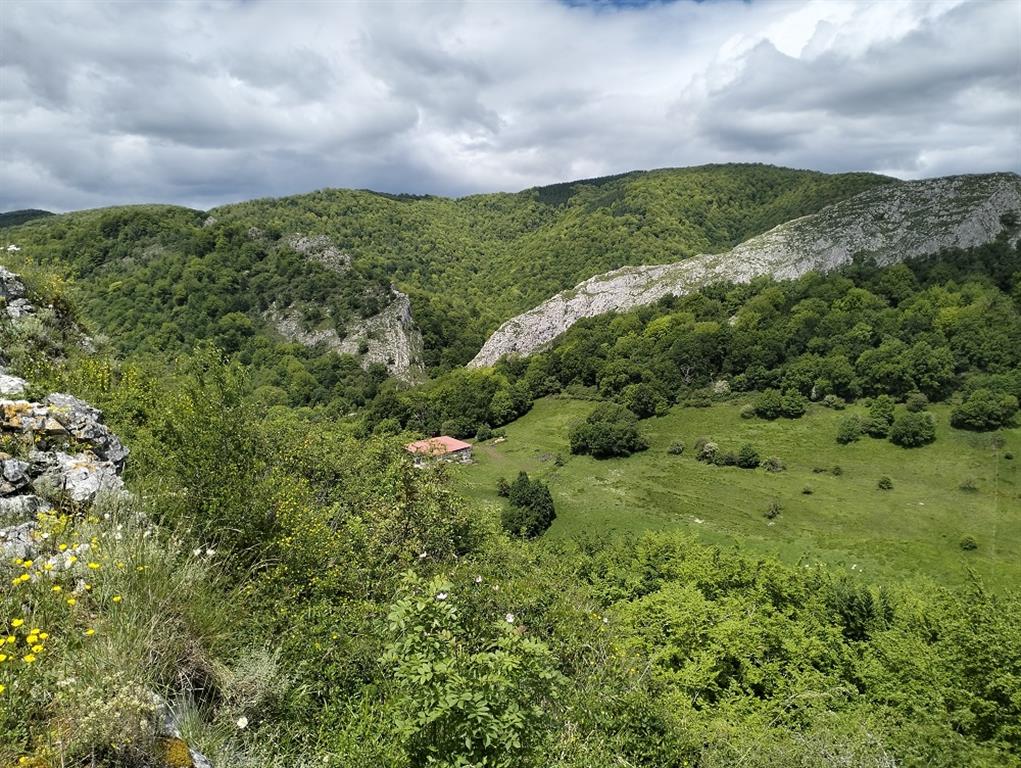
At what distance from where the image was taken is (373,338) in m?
120

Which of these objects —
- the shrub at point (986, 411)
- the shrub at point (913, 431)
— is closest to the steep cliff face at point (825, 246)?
the shrub at point (986, 411)

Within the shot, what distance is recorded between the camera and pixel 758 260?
131 metres

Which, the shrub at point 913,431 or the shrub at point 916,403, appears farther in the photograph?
the shrub at point 916,403

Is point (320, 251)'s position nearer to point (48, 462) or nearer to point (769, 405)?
point (769, 405)

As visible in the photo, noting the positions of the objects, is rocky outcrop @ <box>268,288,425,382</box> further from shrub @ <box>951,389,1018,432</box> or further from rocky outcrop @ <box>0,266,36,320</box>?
rocky outcrop @ <box>0,266,36,320</box>

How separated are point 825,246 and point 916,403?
6600 centimetres

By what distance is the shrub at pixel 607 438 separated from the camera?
78.9m

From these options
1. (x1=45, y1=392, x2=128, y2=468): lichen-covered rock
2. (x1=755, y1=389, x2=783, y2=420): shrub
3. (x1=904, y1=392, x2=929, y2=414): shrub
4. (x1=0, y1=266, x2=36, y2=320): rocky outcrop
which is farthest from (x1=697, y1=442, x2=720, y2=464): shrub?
(x1=45, y1=392, x2=128, y2=468): lichen-covered rock

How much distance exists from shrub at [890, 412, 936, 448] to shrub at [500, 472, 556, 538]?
1841 inches

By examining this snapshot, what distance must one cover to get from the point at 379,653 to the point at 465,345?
138m

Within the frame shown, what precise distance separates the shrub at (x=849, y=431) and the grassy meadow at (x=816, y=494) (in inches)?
45.3

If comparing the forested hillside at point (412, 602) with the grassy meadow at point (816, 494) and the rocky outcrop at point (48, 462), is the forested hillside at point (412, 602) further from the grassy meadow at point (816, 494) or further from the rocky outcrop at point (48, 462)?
the grassy meadow at point (816, 494)

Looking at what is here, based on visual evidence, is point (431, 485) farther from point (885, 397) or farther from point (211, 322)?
point (211, 322)

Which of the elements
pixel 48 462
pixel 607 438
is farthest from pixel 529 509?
pixel 48 462
